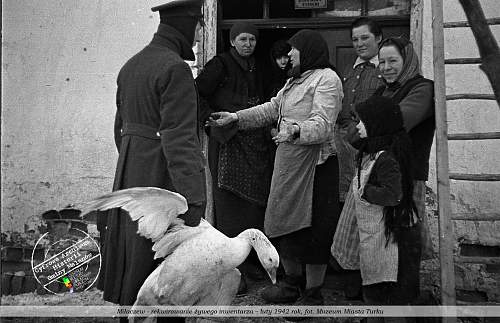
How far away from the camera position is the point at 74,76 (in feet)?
13.3

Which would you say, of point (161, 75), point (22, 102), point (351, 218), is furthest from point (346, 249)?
point (22, 102)

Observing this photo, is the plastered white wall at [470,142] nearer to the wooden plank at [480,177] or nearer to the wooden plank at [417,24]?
the wooden plank at [417,24]

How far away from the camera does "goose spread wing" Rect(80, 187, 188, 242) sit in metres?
2.44

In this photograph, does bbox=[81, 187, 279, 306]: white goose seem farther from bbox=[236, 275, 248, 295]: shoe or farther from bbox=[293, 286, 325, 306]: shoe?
bbox=[236, 275, 248, 295]: shoe

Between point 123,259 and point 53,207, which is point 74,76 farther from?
point 123,259

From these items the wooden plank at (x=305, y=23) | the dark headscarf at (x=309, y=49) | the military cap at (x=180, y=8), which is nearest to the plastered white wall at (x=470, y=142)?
the wooden plank at (x=305, y=23)

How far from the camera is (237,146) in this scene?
3752mm

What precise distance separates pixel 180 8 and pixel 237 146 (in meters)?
1.28

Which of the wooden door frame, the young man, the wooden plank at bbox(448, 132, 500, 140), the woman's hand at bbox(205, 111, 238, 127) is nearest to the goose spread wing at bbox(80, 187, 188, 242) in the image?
the woman's hand at bbox(205, 111, 238, 127)

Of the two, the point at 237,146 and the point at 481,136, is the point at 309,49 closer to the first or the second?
the point at 237,146

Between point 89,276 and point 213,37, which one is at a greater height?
point 213,37

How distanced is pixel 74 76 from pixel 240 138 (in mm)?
1467

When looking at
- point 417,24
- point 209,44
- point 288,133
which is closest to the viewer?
point 288,133

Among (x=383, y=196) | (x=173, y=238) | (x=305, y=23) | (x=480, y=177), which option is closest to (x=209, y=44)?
(x=305, y=23)
